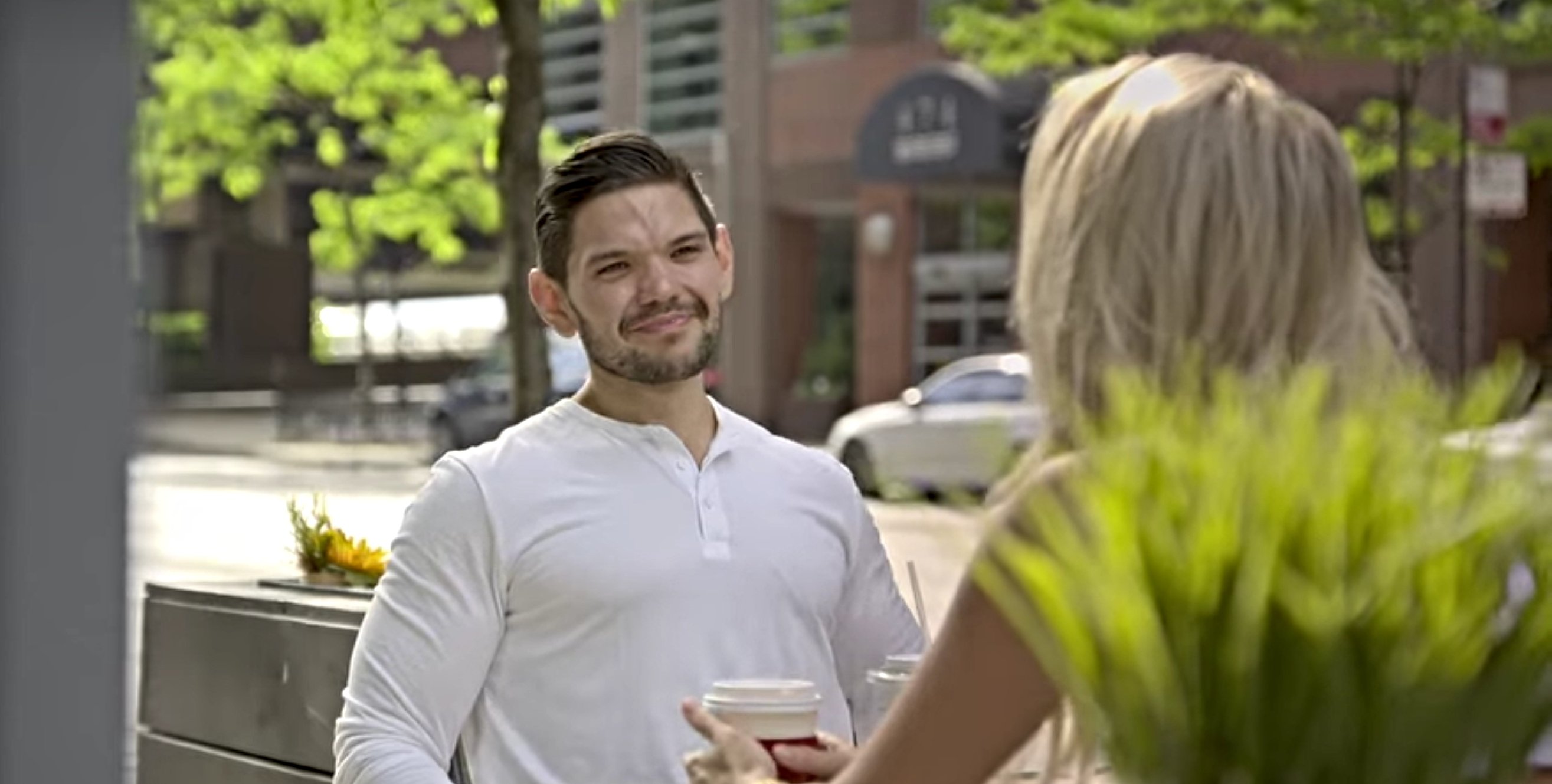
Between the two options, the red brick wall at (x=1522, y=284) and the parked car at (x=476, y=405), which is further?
the red brick wall at (x=1522, y=284)

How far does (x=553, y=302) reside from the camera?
3.27 metres

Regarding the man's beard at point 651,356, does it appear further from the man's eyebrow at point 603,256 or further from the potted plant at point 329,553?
the potted plant at point 329,553

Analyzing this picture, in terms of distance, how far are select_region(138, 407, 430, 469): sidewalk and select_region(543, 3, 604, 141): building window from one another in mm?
6827

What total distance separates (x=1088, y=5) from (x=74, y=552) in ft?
60.6

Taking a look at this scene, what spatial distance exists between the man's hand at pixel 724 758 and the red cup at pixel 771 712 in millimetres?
20

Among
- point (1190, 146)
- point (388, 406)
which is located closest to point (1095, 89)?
point (1190, 146)

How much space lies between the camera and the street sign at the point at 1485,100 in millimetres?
15109

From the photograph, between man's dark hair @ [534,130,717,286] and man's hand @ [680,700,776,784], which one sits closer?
man's hand @ [680,700,776,784]

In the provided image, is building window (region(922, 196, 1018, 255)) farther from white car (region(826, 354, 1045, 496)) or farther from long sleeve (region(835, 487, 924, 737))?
long sleeve (region(835, 487, 924, 737))

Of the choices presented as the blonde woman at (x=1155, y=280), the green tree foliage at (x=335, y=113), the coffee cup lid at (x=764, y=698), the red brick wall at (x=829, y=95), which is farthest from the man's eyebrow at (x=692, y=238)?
the red brick wall at (x=829, y=95)

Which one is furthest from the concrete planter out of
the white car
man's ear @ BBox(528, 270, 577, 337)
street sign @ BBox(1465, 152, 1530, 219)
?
the white car

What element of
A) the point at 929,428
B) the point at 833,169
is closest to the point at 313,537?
the point at 929,428

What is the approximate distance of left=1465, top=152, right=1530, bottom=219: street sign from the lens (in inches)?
607

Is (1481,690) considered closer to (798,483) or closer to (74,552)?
(74,552)
